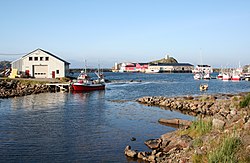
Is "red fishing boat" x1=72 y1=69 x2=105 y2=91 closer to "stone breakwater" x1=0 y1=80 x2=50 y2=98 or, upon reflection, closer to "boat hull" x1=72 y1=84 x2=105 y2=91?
"boat hull" x1=72 y1=84 x2=105 y2=91

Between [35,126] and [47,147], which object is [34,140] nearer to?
[47,147]

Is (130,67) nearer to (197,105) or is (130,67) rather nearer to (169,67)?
(169,67)

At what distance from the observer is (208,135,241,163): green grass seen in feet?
28.2

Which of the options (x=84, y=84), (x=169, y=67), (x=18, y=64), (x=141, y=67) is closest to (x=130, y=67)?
(x=141, y=67)

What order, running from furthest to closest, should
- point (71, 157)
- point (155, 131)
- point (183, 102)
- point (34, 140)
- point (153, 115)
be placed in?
point (183, 102) → point (153, 115) → point (155, 131) → point (34, 140) → point (71, 157)

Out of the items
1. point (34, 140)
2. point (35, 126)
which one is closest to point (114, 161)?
point (34, 140)

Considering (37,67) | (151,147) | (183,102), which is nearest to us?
(151,147)

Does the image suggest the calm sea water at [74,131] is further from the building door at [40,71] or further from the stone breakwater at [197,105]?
the building door at [40,71]

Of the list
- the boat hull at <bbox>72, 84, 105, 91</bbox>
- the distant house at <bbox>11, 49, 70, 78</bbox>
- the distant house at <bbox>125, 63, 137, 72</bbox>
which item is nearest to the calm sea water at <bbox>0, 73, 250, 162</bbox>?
the boat hull at <bbox>72, 84, 105, 91</bbox>

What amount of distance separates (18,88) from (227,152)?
4103 cm

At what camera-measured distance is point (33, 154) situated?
14469mm

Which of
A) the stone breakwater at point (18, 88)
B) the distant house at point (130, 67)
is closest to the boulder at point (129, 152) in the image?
the stone breakwater at point (18, 88)

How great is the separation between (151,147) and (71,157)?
13.6 feet

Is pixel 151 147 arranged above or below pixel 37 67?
below
